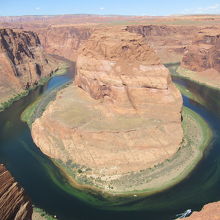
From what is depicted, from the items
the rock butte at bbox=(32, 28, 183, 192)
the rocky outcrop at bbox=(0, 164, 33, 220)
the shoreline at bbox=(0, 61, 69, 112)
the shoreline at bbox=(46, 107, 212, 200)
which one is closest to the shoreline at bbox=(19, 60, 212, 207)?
the shoreline at bbox=(46, 107, 212, 200)

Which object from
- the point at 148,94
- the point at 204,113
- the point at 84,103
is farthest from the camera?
the point at 204,113

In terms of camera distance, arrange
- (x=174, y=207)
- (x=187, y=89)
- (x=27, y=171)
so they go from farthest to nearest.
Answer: (x=187, y=89)
(x=27, y=171)
(x=174, y=207)

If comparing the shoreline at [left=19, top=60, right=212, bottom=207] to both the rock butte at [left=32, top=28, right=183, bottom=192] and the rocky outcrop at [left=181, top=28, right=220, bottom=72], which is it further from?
the rocky outcrop at [left=181, top=28, right=220, bottom=72]

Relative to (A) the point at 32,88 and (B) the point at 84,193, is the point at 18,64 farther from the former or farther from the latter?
(B) the point at 84,193

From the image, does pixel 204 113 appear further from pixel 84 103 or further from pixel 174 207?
pixel 174 207

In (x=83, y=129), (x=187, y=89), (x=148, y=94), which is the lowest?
(x=187, y=89)

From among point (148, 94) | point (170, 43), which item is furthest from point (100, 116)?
point (170, 43)
